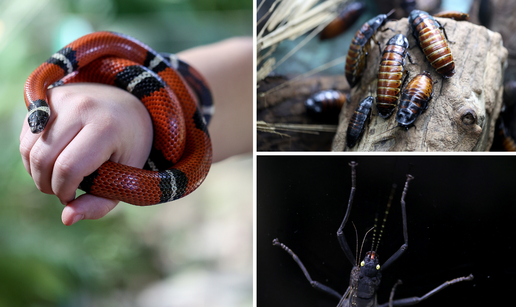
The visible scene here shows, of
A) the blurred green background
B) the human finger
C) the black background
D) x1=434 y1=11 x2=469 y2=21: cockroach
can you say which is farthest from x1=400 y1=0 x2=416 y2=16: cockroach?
the blurred green background

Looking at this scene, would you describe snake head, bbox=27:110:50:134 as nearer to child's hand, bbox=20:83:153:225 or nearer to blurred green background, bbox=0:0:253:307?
child's hand, bbox=20:83:153:225

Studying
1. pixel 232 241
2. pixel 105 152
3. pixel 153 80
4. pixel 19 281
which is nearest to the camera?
pixel 105 152

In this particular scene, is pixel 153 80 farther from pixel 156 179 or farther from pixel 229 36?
pixel 229 36

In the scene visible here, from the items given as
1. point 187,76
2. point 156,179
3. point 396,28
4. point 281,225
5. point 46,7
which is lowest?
point 281,225

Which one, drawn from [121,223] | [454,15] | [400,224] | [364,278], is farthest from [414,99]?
[121,223]

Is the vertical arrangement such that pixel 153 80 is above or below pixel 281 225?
above

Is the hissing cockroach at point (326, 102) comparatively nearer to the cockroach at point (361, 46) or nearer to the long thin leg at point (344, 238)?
the cockroach at point (361, 46)

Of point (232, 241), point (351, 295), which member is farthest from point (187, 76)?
point (232, 241)

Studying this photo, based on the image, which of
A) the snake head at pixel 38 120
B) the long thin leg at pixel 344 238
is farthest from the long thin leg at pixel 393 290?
the snake head at pixel 38 120
